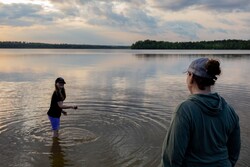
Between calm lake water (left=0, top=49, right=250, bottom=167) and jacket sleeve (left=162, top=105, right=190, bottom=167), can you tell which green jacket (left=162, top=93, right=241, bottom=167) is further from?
calm lake water (left=0, top=49, right=250, bottom=167)

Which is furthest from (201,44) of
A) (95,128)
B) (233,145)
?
(233,145)

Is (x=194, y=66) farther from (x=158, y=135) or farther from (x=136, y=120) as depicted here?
(x=136, y=120)

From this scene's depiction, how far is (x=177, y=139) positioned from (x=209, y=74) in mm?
717

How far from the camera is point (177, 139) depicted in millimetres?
3141

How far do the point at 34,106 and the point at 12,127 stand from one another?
3.70m

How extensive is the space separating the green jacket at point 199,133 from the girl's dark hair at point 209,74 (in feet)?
0.38

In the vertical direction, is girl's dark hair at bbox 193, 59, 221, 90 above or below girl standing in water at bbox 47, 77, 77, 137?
above

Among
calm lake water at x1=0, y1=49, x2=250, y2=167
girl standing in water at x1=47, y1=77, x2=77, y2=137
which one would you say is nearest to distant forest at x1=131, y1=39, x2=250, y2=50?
calm lake water at x1=0, y1=49, x2=250, y2=167

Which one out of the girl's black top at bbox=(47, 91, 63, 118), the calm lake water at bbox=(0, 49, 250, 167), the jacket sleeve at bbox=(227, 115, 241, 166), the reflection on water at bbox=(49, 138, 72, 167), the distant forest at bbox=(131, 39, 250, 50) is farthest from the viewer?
the distant forest at bbox=(131, 39, 250, 50)

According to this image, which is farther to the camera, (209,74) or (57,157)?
(57,157)

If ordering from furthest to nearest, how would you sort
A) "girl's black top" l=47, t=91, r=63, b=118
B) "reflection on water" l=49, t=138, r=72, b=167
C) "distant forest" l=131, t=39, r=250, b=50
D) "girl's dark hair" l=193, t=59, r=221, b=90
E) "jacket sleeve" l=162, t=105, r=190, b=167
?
"distant forest" l=131, t=39, r=250, b=50
"girl's black top" l=47, t=91, r=63, b=118
"reflection on water" l=49, t=138, r=72, b=167
"girl's dark hair" l=193, t=59, r=221, b=90
"jacket sleeve" l=162, t=105, r=190, b=167

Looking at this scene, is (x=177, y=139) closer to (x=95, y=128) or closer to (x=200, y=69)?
(x=200, y=69)

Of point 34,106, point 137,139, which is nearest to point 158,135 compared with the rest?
point 137,139

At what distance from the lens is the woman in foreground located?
3.12m
